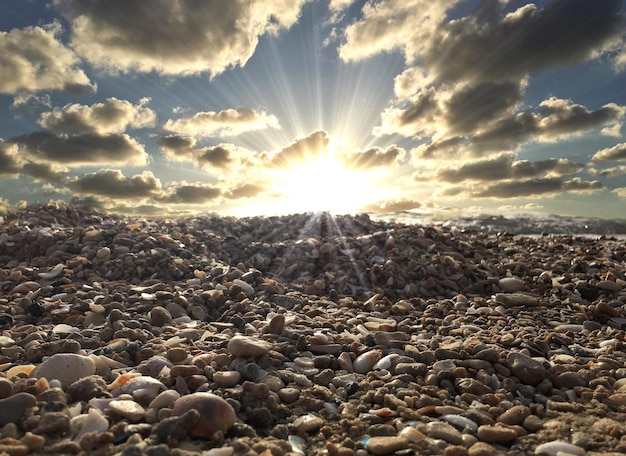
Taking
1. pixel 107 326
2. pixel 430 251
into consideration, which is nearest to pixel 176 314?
pixel 107 326

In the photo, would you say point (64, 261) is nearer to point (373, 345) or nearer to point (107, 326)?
point (107, 326)

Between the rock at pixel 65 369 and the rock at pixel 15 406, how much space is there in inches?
13.2

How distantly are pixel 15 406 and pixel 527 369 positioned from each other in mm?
3462

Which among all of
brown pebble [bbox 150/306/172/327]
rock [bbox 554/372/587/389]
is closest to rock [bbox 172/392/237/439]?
brown pebble [bbox 150/306/172/327]

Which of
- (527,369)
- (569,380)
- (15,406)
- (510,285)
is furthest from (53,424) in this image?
(510,285)

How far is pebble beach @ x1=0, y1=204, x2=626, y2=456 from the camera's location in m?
2.41

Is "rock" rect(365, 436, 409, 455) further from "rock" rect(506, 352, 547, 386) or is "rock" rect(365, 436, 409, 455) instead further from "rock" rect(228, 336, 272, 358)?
"rock" rect(506, 352, 547, 386)

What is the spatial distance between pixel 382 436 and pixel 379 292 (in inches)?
151

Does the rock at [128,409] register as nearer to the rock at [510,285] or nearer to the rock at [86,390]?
the rock at [86,390]

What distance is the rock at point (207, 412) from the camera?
2.33 metres

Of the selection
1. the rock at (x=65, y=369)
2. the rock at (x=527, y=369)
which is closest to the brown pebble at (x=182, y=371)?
the rock at (x=65, y=369)

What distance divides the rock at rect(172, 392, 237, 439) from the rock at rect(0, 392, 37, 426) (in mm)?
785

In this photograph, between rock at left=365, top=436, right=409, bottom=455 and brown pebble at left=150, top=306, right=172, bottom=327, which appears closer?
rock at left=365, top=436, right=409, bottom=455

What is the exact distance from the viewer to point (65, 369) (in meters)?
2.82
